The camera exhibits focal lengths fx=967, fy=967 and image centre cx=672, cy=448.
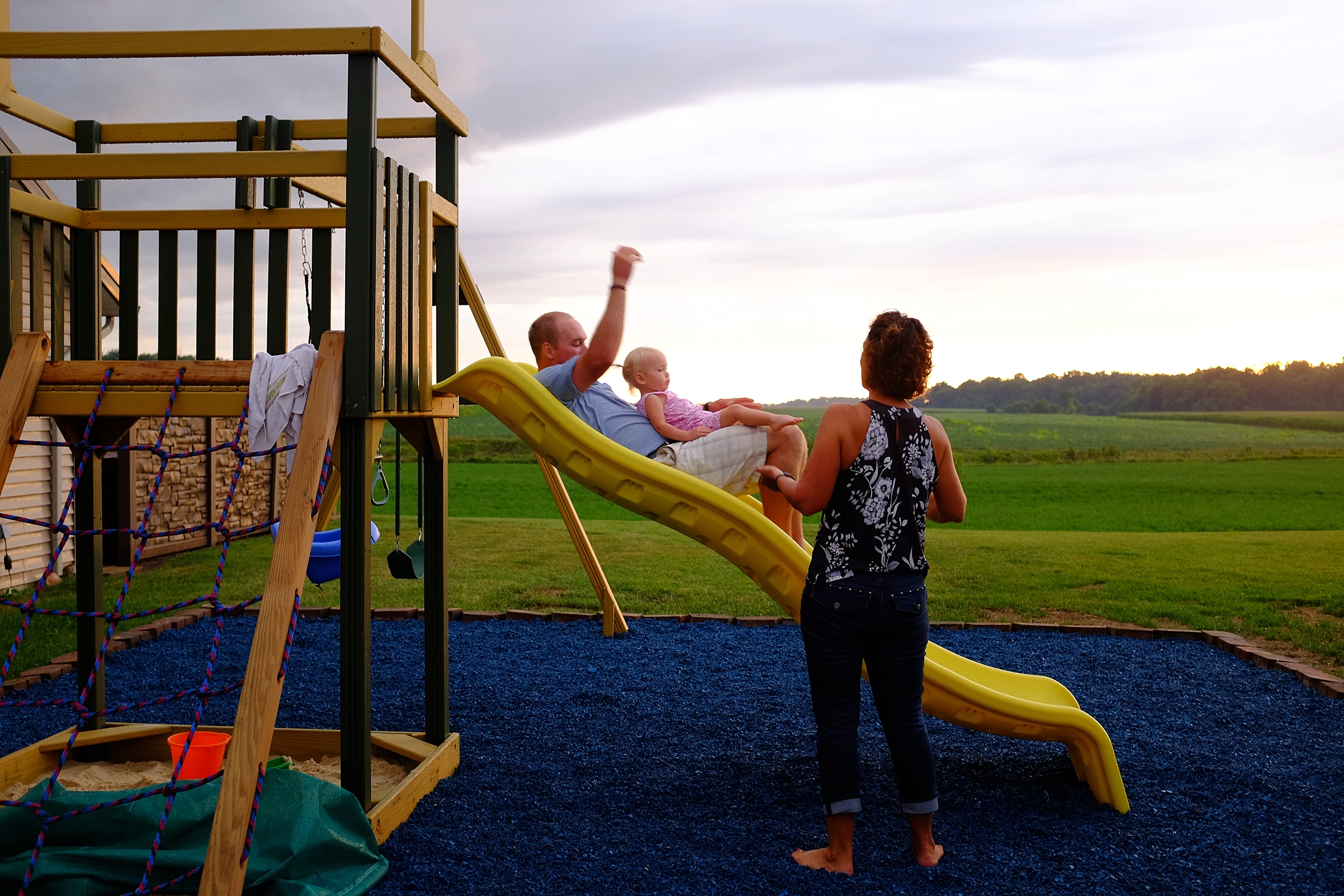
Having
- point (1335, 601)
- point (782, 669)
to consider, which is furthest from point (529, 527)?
point (1335, 601)

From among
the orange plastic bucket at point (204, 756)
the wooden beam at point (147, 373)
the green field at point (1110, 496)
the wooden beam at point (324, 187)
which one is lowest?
the green field at point (1110, 496)

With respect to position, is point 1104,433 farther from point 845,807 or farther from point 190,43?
point 190,43

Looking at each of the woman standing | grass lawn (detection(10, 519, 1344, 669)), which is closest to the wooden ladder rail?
grass lawn (detection(10, 519, 1344, 669))

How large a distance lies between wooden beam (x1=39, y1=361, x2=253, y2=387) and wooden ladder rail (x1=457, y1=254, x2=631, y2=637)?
2.60m

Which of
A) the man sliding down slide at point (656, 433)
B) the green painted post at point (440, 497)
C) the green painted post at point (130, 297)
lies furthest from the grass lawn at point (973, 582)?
the man sliding down slide at point (656, 433)

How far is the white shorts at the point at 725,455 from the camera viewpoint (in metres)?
4.28

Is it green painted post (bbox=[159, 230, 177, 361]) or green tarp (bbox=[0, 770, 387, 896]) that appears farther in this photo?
green painted post (bbox=[159, 230, 177, 361])

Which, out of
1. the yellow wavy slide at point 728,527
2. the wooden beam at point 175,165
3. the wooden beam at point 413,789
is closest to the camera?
→ the wooden beam at point 413,789

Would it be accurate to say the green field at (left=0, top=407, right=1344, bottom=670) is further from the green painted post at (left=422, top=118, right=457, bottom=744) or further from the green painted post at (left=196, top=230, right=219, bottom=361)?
the green painted post at (left=422, top=118, right=457, bottom=744)

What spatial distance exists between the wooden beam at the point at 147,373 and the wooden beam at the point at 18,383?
69 millimetres

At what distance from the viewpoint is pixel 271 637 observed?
135 inches

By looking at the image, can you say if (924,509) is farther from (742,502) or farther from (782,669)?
(782,669)

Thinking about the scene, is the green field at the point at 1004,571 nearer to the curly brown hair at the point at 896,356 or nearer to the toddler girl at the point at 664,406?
the toddler girl at the point at 664,406

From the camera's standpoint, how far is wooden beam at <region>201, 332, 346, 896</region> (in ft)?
10.4
